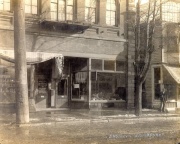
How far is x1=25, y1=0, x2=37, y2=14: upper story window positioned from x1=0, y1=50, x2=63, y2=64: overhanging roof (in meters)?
2.62

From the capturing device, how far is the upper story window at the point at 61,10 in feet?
58.7

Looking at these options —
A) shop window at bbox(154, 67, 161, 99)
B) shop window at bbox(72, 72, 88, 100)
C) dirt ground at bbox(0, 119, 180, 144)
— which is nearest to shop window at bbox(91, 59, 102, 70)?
shop window at bbox(72, 72, 88, 100)

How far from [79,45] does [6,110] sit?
546cm

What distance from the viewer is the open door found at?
1898cm

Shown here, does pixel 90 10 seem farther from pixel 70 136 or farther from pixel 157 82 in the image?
pixel 70 136

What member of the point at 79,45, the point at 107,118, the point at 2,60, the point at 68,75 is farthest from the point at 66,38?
the point at 107,118

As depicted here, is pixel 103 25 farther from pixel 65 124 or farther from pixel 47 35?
pixel 65 124

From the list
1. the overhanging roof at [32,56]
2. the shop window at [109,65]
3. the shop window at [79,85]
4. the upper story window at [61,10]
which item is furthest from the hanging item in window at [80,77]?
the upper story window at [61,10]

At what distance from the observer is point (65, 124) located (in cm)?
1295

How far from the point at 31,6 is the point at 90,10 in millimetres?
3579

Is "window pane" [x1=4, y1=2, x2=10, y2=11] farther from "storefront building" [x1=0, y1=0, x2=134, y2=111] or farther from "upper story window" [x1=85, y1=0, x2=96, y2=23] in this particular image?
"upper story window" [x1=85, y1=0, x2=96, y2=23]

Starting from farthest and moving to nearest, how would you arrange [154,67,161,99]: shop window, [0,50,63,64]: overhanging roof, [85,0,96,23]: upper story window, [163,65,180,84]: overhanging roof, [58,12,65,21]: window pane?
[154,67,161,99]: shop window → [163,65,180,84]: overhanging roof → [85,0,96,23]: upper story window → [58,12,65,21]: window pane → [0,50,63,64]: overhanging roof

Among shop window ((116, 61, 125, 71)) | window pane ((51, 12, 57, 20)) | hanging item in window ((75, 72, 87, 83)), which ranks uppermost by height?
window pane ((51, 12, 57, 20))

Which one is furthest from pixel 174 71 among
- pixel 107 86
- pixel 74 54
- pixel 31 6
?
pixel 31 6
